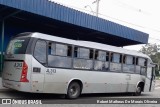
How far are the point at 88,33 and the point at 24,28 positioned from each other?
568 centimetres

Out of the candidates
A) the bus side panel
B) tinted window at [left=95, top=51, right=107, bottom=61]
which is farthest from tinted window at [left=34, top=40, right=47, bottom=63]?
tinted window at [left=95, top=51, right=107, bottom=61]

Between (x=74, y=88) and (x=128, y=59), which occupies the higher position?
(x=128, y=59)

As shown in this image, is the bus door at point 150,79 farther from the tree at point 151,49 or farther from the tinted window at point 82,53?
the tree at point 151,49

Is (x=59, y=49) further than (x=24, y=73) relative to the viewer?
Yes

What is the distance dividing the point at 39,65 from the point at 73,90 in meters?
2.49

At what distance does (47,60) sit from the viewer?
12.3 meters

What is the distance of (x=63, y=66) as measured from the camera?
13.0 m

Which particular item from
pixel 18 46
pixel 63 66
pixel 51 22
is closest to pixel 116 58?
pixel 63 66

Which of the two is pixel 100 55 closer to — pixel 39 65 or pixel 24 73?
pixel 39 65

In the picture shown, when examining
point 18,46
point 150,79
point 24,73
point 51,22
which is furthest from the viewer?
point 51,22

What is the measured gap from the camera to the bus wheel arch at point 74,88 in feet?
43.7

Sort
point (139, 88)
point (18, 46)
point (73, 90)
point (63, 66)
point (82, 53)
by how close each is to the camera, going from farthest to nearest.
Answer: point (139, 88) → point (82, 53) → point (73, 90) → point (63, 66) → point (18, 46)

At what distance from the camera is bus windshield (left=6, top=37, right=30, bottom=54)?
12.0m

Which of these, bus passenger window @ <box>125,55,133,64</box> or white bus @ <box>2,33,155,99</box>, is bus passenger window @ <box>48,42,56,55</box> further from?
bus passenger window @ <box>125,55,133,64</box>
